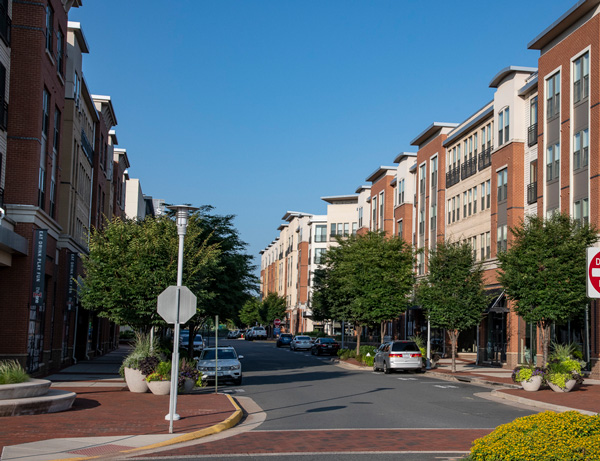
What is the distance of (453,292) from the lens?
37875 millimetres

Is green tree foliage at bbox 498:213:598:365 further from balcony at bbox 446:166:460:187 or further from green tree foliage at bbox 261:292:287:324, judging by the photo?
green tree foliage at bbox 261:292:287:324

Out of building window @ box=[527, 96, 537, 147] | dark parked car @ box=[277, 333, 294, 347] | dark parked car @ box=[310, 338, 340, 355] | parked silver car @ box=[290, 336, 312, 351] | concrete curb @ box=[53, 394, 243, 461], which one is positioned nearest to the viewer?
concrete curb @ box=[53, 394, 243, 461]

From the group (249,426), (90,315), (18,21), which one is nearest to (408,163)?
(90,315)

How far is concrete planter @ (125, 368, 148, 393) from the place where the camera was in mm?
22391

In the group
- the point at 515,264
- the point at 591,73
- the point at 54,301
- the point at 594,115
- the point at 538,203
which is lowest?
the point at 54,301

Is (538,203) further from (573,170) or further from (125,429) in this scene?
(125,429)

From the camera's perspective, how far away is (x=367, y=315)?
149 feet

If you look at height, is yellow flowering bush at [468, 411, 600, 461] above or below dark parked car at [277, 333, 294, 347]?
above

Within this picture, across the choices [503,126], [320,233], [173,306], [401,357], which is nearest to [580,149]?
[503,126]

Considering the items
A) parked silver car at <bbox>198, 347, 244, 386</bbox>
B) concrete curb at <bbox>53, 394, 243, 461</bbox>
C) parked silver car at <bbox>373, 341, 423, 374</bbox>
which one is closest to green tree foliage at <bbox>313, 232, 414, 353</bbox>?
parked silver car at <bbox>373, 341, 423, 374</bbox>

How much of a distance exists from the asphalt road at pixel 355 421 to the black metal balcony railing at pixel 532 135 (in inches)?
601

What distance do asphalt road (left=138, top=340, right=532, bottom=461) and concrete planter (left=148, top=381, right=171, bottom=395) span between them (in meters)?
2.30

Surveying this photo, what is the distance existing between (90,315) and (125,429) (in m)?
34.9

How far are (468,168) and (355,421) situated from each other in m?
34.3
